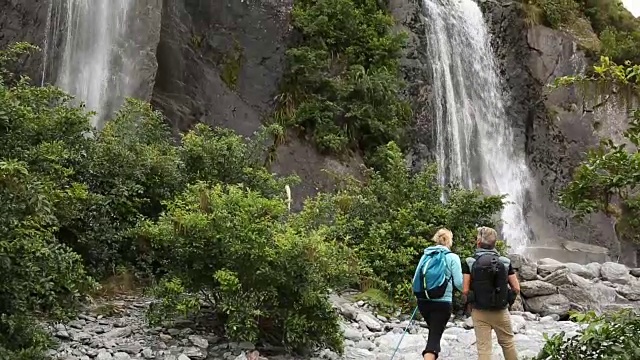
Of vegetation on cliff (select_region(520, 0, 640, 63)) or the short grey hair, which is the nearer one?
the short grey hair

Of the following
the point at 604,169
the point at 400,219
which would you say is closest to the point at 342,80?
the point at 400,219

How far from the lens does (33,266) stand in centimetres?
479

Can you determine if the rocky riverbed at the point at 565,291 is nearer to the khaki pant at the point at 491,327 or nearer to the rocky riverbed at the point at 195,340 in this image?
the rocky riverbed at the point at 195,340

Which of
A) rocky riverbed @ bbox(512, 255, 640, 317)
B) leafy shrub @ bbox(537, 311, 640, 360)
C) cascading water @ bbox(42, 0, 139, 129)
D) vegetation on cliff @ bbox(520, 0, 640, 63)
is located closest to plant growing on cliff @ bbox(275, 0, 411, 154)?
cascading water @ bbox(42, 0, 139, 129)

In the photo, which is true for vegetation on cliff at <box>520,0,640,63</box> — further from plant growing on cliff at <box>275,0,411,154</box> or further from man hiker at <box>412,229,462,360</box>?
man hiker at <box>412,229,462,360</box>

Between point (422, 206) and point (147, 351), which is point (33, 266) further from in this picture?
point (422, 206)

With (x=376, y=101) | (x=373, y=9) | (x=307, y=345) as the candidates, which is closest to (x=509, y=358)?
(x=307, y=345)

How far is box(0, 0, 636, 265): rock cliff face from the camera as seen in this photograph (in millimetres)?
15328

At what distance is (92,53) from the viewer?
13.2 m

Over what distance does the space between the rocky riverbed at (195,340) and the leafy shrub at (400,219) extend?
1400mm

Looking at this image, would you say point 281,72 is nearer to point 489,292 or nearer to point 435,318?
point 435,318

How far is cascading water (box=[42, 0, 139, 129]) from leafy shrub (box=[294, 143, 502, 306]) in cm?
533

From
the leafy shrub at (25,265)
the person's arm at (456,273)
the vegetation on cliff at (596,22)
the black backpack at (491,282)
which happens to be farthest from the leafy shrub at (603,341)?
the vegetation on cliff at (596,22)

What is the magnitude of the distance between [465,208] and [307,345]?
5418 millimetres
